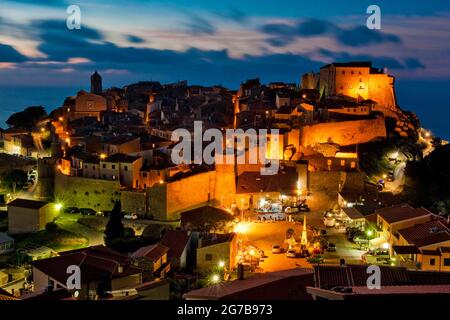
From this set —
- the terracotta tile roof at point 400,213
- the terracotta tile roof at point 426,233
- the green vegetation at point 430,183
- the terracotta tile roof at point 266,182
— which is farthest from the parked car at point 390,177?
the terracotta tile roof at point 426,233

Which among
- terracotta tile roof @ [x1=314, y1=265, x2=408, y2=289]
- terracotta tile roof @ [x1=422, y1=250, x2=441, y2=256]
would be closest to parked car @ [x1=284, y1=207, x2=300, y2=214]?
terracotta tile roof @ [x1=422, y1=250, x2=441, y2=256]

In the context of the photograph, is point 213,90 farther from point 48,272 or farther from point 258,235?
point 48,272

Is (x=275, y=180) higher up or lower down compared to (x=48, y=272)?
higher up

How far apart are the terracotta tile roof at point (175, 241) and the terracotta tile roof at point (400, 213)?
6.08 metres

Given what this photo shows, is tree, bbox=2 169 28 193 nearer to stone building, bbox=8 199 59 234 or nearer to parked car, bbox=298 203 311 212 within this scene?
stone building, bbox=8 199 59 234

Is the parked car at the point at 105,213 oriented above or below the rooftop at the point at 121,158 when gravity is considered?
below

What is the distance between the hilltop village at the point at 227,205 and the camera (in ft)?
45.7

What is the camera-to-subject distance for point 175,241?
55.7ft

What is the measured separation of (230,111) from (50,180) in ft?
40.0

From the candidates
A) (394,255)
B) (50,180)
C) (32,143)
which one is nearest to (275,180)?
(394,255)

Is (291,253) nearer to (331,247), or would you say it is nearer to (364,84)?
(331,247)

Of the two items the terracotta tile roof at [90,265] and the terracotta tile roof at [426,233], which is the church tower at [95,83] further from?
the terracotta tile roof at [426,233]

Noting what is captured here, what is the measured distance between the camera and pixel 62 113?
34.7 meters
